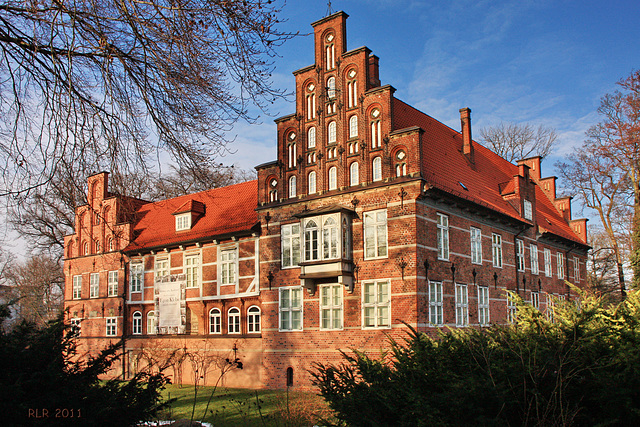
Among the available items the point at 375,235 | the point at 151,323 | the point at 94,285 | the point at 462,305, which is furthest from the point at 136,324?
the point at 462,305

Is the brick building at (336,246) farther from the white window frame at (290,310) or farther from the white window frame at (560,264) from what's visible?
the white window frame at (560,264)

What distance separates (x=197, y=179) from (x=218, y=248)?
1631 cm

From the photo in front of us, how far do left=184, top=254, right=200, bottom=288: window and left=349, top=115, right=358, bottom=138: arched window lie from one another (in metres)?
9.20

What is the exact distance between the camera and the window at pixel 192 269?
2459 centimetres

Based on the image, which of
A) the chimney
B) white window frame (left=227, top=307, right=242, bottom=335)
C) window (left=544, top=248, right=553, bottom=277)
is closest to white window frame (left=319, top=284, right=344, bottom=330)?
white window frame (left=227, top=307, right=242, bottom=335)

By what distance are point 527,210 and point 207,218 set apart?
1417 centimetres

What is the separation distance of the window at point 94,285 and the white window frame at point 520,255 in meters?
20.4

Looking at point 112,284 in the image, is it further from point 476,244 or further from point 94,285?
point 476,244

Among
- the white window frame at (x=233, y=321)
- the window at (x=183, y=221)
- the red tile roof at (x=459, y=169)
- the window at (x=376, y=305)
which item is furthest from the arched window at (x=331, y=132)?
the window at (x=183, y=221)

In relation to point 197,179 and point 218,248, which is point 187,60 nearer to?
point 197,179

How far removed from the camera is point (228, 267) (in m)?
23.5

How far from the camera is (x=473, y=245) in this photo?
20.7 m

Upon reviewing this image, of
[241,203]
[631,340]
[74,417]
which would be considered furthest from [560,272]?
[74,417]

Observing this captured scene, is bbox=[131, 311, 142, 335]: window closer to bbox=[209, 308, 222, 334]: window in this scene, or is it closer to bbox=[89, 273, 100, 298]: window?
bbox=[89, 273, 100, 298]: window
